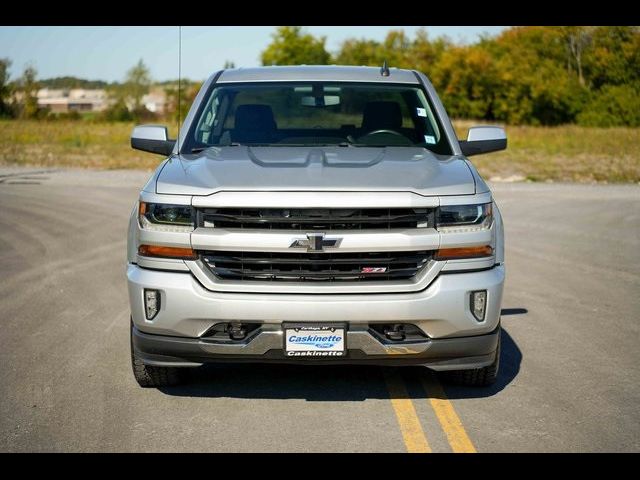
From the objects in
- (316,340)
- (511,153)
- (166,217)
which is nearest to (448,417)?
(316,340)

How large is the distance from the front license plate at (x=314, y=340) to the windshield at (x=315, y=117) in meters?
1.86

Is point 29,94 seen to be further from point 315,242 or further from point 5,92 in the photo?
point 315,242

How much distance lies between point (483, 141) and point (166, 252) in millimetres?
2629

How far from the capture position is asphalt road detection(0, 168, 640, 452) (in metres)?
5.21

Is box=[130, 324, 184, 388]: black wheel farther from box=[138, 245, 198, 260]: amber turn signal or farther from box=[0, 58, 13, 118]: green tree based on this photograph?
box=[0, 58, 13, 118]: green tree

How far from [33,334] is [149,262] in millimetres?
2568

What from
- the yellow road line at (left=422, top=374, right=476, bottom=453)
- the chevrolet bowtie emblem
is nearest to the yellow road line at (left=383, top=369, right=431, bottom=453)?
the yellow road line at (left=422, top=374, right=476, bottom=453)

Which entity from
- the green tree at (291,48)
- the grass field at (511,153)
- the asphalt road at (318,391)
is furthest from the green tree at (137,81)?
the asphalt road at (318,391)

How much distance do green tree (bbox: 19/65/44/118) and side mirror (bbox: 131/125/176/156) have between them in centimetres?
5866

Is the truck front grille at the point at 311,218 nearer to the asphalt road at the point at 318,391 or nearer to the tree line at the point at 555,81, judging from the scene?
the asphalt road at the point at 318,391

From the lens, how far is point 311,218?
5.44 meters

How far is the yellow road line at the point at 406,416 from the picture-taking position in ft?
16.7

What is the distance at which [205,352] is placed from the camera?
5.55 m
